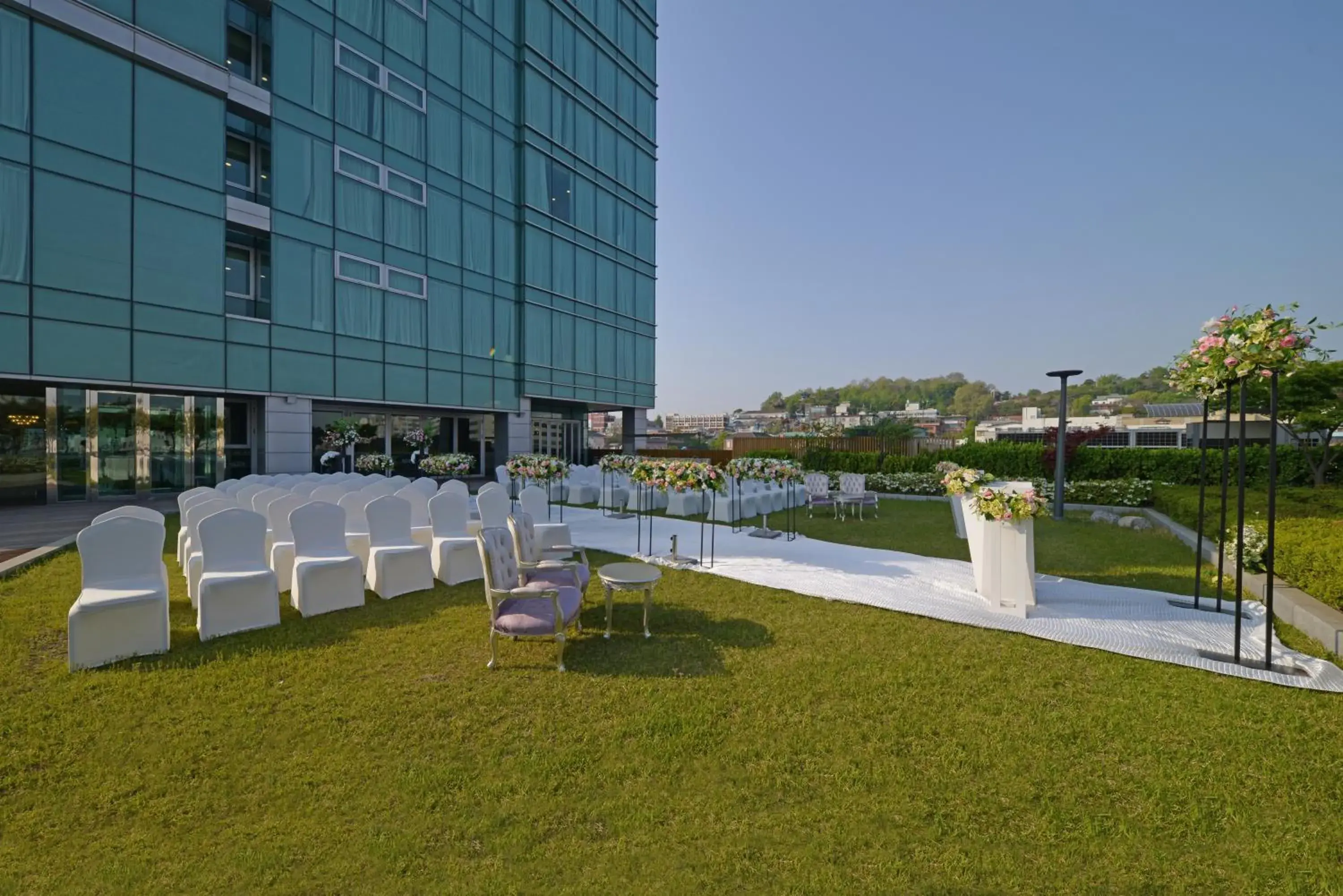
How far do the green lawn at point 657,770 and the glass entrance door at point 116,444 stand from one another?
1174 cm

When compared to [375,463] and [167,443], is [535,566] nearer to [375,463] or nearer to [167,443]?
[375,463]

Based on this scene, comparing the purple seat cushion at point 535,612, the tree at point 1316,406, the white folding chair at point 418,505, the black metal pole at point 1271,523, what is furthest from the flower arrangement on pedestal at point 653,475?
the tree at point 1316,406

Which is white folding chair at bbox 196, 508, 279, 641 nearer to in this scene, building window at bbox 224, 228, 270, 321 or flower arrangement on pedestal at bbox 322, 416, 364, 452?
flower arrangement on pedestal at bbox 322, 416, 364, 452

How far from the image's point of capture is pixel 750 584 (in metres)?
7.11

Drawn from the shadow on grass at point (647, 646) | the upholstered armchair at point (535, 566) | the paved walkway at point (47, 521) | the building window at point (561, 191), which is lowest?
the paved walkway at point (47, 521)

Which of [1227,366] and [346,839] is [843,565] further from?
[346,839]

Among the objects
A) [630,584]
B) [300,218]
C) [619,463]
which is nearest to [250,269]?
[300,218]

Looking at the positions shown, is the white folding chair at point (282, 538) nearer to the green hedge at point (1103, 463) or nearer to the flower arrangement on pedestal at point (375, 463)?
the flower arrangement on pedestal at point (375, 463)

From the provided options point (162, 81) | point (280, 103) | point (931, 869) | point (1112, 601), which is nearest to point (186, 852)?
point (931, 869)

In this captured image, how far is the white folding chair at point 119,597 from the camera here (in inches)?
173

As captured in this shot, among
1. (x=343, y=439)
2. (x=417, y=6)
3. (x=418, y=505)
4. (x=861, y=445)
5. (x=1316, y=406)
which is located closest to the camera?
(x=418, y=505)

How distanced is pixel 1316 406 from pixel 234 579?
820 inches

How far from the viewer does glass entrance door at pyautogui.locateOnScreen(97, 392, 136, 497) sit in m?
13.7

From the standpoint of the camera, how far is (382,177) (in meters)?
17.8
